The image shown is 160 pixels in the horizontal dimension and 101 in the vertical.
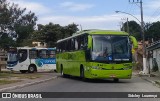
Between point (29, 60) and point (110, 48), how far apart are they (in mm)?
23614

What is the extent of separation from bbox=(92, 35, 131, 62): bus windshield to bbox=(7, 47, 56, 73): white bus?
72.9 ft

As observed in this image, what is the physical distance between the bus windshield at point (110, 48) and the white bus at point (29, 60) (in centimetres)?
2223

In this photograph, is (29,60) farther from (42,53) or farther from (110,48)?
(110,48)

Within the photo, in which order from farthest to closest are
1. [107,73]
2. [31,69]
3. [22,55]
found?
1. [31,69]
2. [22,55]
3. [107,73]

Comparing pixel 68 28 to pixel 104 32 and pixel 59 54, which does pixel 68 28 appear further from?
pixel 104 32

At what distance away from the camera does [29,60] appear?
5084 centimetres

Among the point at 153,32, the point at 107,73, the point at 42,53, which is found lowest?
the point at 107,73

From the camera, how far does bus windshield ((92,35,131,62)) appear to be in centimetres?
2841

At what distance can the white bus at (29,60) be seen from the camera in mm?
50219

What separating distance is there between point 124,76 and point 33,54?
23949 millimetres

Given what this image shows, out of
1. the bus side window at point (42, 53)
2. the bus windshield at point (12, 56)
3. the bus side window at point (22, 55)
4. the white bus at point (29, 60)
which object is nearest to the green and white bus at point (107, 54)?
the bus side window at point (22, 55)

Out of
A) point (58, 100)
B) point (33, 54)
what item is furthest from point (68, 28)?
point (58, 100)

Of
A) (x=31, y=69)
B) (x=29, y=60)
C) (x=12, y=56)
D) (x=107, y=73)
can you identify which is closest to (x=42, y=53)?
(x=29, y=60)

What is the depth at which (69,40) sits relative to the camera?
3522 centimetres
